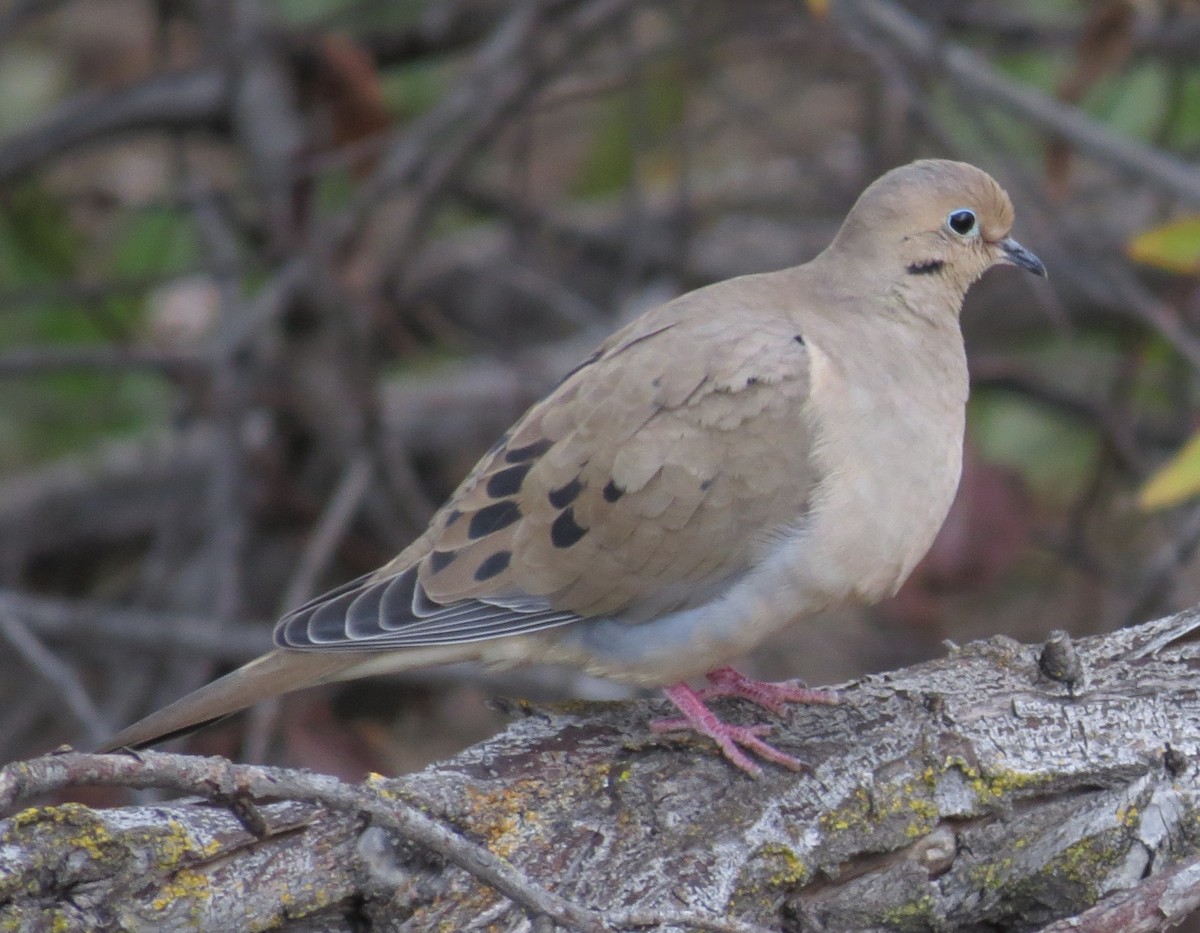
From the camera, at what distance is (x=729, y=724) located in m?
2.87

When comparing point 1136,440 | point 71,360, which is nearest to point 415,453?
point 71,360

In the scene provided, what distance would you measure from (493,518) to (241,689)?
60 centimetres

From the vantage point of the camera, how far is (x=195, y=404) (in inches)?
186

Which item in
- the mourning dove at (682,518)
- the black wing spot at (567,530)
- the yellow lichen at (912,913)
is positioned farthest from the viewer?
the black wing spot at (567,530)

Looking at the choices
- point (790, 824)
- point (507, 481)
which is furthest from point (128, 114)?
point (790, 824)

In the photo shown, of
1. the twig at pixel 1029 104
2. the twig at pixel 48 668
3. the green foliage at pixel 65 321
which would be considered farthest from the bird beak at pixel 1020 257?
the green foliage at pixel 65 321

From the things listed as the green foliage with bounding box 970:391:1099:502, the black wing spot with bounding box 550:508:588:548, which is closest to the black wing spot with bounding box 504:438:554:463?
the black wing spot with bounding box 550:508:588:548

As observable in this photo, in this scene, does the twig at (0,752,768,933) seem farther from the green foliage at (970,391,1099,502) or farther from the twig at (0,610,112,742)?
the green foliage at (970,391,1099,502)

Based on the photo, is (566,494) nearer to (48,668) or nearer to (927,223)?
(927,223)

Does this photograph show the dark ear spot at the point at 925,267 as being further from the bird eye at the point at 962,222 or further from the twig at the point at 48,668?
the twig at the point at 48,668

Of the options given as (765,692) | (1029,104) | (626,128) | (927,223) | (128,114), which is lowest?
(765,692)

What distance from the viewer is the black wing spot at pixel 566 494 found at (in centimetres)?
295

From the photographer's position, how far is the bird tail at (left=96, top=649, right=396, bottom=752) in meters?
2.59

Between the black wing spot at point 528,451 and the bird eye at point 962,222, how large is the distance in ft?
3.16
